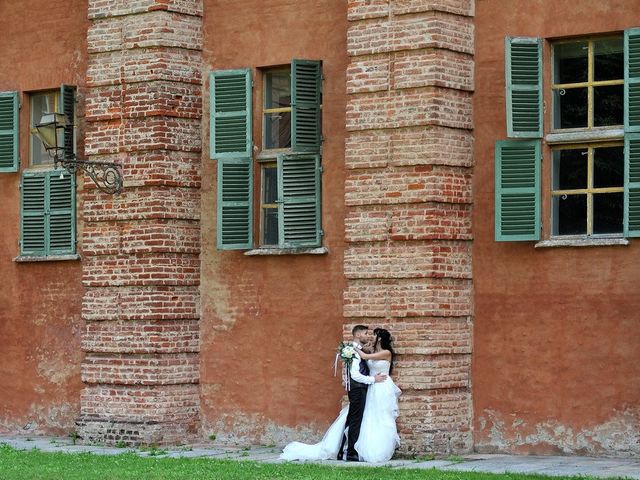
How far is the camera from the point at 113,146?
19562 mm

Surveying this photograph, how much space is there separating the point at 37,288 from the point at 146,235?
240cm

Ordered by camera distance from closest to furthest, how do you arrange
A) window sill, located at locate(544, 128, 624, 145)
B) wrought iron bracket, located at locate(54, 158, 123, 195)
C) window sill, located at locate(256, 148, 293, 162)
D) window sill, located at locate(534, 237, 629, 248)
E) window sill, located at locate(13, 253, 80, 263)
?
window sill, located at locate(534, 237, 629, 248)
window sill, located at locate(544, 128, 624, 145)
window sill, located at locate(256, 148, 293, 162)
wrought iron bracket, located at locate(54, 158, 123, 195)
window sill, located at locate(13, 253, 80, 263)

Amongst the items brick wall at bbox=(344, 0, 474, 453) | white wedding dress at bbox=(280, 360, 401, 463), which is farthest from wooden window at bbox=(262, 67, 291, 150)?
white wedding dress at bbox=(280, 360, 401, 463)

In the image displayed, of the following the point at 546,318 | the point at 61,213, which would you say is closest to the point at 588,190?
the point at 546,318

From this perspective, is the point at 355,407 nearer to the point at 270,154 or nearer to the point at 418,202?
the point at 418,202

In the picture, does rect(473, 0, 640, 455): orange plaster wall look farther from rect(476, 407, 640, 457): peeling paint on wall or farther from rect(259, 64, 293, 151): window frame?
rect(259, 64, 293, 151): window frame

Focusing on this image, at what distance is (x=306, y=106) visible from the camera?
18.3 m

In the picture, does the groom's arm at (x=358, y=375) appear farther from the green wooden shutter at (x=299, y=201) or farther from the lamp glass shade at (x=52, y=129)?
the lamp glass shade at (x=52, y=129)

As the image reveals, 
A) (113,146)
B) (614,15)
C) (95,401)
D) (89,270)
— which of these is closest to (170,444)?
(95,401)

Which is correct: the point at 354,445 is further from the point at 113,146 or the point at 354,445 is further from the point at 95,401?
the point at 113,146

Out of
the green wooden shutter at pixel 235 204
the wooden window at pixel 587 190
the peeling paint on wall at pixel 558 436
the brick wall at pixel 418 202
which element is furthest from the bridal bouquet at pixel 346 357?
the wooden window at pixel 587 190

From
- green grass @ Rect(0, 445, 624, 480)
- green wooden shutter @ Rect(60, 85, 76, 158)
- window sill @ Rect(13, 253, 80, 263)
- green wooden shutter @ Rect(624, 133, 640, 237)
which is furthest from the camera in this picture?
window sill @ Rect(13, 253, 80, 263)

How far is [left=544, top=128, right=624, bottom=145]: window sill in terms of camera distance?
1655 cm

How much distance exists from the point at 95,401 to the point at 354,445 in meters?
4.08
